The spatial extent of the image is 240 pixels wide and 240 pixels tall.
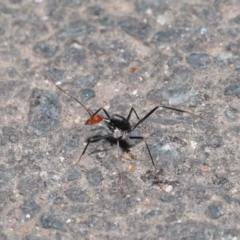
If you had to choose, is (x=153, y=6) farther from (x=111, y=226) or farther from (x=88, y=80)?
(x=111, y=226)

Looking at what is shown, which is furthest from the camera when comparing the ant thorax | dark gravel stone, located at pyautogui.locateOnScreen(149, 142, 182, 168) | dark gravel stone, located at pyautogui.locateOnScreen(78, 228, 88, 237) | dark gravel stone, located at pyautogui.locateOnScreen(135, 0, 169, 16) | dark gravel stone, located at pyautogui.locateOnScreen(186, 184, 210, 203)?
dark gravel stone, located at pyautogui.locateOnScreen(135, 0, 169, 16)

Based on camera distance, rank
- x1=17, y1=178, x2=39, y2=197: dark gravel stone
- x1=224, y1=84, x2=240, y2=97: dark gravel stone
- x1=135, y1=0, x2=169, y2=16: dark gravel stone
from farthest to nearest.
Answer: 1. x1=135, y1=0, x2=169, y2=16: dark gravel stone
2. x1=224, y1=84, x2=240, y2=97: dark gravel stone
3. x1=17, y1=178, x2=39, y2=197: dark gravel stone

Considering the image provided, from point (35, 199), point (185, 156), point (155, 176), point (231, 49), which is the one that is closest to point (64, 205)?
point (35, 199)

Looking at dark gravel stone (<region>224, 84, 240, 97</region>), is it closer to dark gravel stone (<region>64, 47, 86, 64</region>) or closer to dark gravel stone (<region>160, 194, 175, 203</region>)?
dark gravel stone (<region>160, 194, 175, 203</region>)

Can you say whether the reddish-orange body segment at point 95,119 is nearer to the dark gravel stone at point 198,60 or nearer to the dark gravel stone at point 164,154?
the dark gravel stone at point 164,154

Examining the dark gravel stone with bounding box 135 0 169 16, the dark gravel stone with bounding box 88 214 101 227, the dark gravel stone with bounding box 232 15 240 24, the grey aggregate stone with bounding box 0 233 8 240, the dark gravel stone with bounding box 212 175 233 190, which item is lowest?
the grey aggregate stone with bounding box 0 233 8 240

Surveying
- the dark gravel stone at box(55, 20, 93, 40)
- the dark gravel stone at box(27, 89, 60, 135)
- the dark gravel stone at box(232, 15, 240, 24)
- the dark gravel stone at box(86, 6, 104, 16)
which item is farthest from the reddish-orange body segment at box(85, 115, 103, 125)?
the dark gravel stone at box(232, 15, 240, 24)

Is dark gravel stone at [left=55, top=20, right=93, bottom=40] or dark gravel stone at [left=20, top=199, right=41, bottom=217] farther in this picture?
dark gravel stone at [left=55, top=20, right=93, bottom=40]
